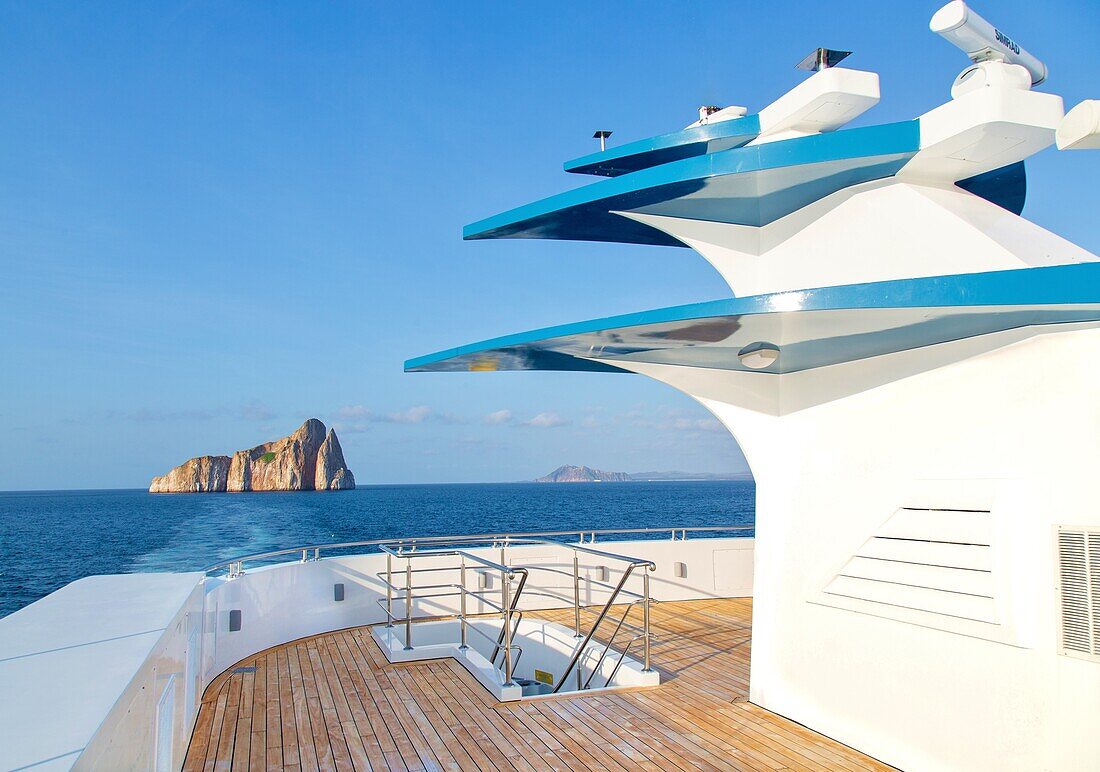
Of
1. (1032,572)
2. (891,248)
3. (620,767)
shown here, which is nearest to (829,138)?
(891,248)

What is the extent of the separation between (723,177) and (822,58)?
0.99 m

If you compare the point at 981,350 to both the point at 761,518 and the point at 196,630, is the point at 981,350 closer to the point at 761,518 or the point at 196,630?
the point at 761,518

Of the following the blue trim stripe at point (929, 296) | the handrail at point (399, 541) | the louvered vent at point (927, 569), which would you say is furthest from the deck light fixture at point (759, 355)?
the handrail at point (399, 541)

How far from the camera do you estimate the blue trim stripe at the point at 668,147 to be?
6.18 m

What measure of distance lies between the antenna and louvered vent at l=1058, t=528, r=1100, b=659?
323 cm

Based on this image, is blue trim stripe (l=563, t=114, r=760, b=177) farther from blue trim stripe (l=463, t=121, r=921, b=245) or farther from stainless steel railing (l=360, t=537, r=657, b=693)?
stainless steel railing (l=360, t=537, r=657, b=693)

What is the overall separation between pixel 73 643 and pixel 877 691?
14.5ft

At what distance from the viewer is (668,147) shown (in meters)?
6.73

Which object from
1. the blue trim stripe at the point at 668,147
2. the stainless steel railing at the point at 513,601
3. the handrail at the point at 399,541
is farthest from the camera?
the handrail at the point at 399,541

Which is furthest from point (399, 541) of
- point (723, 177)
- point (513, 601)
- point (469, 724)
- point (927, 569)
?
point (927, 569)

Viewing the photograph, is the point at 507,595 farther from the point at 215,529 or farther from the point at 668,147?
the point at 215,529

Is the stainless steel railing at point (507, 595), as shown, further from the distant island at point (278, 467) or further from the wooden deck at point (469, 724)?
the distant island at point (278, 467)

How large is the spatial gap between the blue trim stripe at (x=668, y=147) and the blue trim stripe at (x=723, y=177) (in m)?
0.34

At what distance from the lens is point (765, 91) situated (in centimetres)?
589
